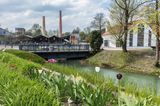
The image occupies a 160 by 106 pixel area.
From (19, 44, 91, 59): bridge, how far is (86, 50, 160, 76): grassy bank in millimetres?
4337

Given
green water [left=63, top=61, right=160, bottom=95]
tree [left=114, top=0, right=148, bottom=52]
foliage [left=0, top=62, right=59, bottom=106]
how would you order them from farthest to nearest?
tree [left=114, top=0, right=148, bottom=52] < green water [left=63, top=61, right=160, bottom=95] < foliage [left=0, top=62, right=59, bottom=106]

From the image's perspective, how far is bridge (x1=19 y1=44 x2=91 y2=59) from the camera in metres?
49.3

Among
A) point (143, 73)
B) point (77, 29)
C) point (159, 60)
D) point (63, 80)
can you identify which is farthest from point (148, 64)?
point (77, 29)

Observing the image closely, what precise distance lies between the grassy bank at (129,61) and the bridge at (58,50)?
4337 mm

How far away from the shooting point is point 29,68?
11.0 metres

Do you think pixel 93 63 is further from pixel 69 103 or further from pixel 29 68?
pixel 69 103

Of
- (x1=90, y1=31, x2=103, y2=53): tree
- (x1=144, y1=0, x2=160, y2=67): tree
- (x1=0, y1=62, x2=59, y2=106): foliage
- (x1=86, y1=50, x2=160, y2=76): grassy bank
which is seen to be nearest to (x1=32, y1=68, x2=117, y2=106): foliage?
(x1=0, y1=62, x2=59, y2=106): foliage

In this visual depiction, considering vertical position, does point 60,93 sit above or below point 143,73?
above

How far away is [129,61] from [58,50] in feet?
43.0

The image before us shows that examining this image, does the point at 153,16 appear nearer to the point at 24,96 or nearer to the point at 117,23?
the point at 117,23

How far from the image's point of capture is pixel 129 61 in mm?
42156

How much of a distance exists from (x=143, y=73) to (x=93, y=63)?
1236cm

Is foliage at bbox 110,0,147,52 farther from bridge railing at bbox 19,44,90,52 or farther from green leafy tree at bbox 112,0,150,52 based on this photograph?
bridge railing at bbox 19,44,90,52

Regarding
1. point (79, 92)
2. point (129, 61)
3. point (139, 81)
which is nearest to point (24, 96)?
point (79, 92)
